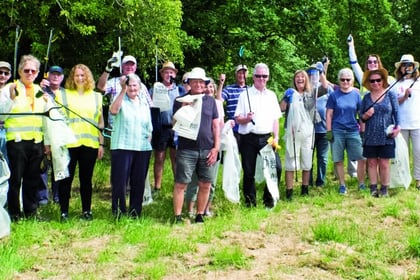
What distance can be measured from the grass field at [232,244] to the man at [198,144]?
1.09ft


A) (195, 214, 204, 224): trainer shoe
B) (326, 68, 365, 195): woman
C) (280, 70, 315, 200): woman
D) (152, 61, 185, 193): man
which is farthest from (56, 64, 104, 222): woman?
(326, 68, 365, 195): woman

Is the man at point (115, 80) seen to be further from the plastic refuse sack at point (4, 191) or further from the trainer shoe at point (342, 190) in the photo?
the trainer shoe at point (342, 190)

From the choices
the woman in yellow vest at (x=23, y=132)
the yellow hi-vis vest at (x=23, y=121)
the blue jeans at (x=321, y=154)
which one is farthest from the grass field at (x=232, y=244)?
the blue jeans at (x=321, y=154)

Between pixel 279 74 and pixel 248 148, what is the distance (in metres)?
8.02

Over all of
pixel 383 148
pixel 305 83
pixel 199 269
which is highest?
pixel 305 83

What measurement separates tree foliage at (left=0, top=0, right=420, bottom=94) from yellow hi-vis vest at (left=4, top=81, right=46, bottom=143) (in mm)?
2137

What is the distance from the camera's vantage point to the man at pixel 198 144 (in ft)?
19.5

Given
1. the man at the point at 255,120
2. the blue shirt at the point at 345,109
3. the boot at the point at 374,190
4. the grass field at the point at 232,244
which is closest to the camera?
the grass field at the point at 232,244

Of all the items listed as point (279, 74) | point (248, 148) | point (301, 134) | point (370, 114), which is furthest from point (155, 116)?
point (279, 74)

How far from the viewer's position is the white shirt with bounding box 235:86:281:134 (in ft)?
21.6

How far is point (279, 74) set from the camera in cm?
1431

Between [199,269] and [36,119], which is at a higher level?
→ [36,119]

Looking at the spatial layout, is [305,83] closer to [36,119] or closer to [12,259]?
[36,119]

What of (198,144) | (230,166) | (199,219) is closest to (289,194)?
(230,166)
